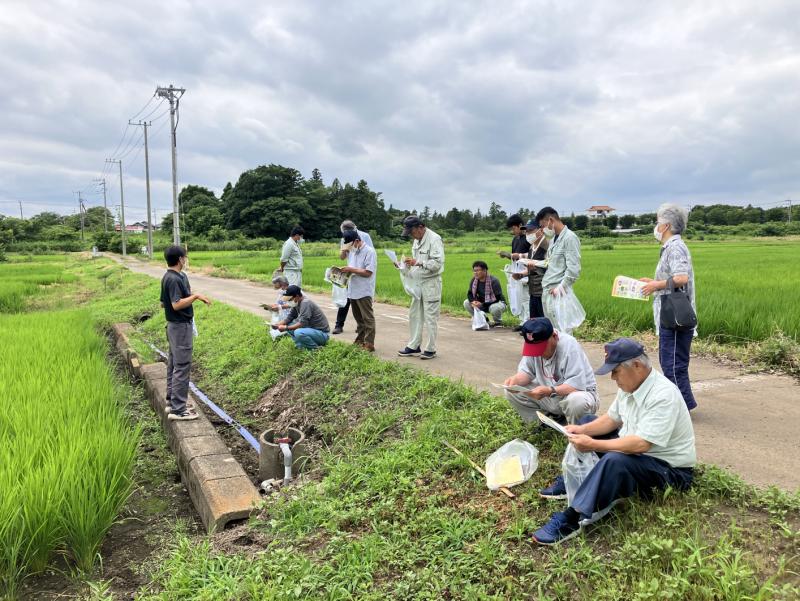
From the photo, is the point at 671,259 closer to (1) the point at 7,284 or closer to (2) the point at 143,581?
(2) the point at 143,581

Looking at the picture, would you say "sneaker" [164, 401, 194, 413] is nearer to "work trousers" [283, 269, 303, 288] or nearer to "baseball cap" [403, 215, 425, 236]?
"baseball cap" [403, 215, 425, 236]

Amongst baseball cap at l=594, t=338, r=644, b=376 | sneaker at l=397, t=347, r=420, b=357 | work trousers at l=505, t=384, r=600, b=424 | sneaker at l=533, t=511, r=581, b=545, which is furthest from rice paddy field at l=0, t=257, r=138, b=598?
baseball cap at l=594, t=338, r=644, b=376

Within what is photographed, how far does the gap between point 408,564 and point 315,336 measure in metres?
4.18

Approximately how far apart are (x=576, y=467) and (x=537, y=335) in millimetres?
856

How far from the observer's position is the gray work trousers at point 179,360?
17.2 feet

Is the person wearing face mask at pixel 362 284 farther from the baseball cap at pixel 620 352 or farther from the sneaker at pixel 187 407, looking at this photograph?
the baseball cap at pixel 620 352

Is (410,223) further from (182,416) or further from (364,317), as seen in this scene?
(182,416)

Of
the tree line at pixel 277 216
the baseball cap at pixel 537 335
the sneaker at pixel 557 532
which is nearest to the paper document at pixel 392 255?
the baseball cap at pixel 537 335

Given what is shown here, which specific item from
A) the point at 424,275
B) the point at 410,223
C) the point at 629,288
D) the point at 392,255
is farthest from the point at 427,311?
the point at 629,288

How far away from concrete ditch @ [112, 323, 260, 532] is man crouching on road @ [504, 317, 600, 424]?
2.13 meters

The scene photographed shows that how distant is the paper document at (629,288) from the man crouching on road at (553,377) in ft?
3.48

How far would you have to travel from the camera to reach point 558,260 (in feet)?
18.1

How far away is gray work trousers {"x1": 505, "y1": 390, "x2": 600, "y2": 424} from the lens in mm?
3260

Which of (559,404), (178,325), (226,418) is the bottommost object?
(226,418)
